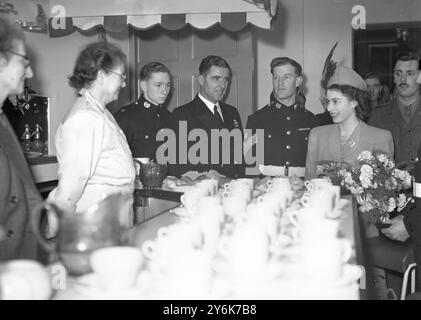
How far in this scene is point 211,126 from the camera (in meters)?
Result: 3.94

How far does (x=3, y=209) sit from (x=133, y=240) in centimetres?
47

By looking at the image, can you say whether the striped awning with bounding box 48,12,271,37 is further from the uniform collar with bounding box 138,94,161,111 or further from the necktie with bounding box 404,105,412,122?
the necktie with bounding box 404,105,412,122

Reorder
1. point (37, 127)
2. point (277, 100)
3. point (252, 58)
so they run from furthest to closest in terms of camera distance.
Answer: point (252, 58), point (37, 127), point (277, 100)

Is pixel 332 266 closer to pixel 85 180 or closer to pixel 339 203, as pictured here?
pixel 339 203

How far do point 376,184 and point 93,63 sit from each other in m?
1.35

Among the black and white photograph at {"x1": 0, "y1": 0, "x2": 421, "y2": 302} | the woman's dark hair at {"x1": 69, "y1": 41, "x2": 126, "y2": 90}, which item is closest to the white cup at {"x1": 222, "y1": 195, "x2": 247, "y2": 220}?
the black and white photograph at {"x1": 0, "y1": 0, "x2": 421, "y2": 302}

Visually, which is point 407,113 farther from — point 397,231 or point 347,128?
point 397,231

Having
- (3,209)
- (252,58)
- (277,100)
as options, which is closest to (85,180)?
(3,209)

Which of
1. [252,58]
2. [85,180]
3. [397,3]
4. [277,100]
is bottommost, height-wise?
[85,180]

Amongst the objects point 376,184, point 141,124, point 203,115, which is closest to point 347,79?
point 376,184

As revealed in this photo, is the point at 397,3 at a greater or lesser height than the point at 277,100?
greater

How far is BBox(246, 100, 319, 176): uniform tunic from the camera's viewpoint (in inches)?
151
